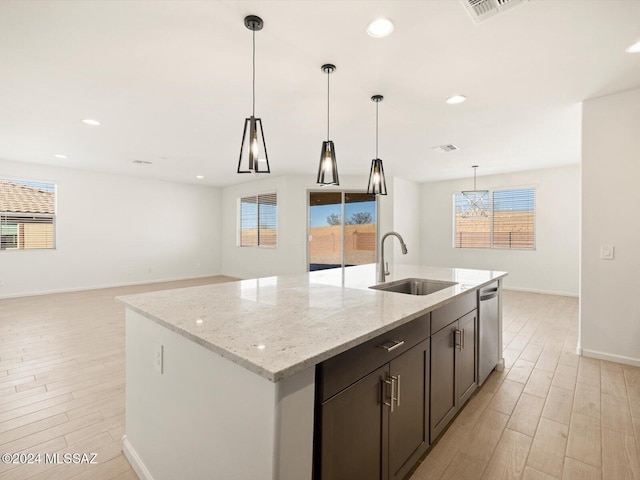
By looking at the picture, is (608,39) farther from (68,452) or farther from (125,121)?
(125,121)

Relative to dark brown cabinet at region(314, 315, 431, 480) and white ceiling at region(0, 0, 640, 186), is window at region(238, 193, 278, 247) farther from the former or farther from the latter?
dark brown cabinet at region(314, 315, 431, 480)

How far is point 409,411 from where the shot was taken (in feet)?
4.95

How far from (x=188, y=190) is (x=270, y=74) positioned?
625 cm

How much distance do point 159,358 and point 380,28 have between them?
2.28m

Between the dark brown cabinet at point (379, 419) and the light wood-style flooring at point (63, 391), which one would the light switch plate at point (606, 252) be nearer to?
the dark brown cabinet at point (379, 419)

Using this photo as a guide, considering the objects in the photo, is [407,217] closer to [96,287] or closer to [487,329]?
[487,329]

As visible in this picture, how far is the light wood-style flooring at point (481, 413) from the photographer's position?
1.64m

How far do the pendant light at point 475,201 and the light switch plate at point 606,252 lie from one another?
157 inches

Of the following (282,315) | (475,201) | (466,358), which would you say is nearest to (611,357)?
(466,358)

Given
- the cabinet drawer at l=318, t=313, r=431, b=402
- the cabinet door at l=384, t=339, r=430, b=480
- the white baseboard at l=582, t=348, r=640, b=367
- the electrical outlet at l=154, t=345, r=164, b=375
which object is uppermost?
the cabinet drawer at l=318, t=313, r=431, b=402

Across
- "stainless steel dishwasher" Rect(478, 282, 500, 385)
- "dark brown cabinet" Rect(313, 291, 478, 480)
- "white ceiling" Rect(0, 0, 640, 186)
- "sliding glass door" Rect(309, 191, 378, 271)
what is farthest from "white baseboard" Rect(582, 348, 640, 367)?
"sliding glass door" Rect(309, 191, 378, 271)

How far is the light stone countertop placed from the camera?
38.1 inches

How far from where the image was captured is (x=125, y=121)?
3.61 m

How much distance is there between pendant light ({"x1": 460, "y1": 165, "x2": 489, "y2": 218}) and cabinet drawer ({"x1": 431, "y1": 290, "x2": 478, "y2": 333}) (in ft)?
17.3
